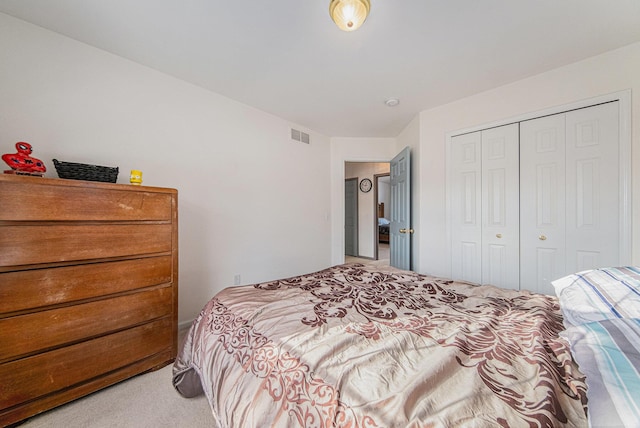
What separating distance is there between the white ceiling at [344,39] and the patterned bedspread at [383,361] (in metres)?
1.80

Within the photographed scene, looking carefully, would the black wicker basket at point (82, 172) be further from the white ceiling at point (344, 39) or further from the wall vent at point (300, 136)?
the wall vent at point (300, 136)

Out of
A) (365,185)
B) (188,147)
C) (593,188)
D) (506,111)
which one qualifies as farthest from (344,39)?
(365,185)

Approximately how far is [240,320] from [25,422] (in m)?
1.41

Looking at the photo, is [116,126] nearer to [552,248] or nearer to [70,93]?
[70,93]

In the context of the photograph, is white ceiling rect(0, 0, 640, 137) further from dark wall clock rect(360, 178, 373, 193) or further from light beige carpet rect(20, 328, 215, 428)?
dark wall clock rect(360, 178, 373, 193)

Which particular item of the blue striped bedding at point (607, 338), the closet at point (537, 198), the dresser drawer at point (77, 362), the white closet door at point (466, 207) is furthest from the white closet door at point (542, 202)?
the dresser drawer at point (77, 362)

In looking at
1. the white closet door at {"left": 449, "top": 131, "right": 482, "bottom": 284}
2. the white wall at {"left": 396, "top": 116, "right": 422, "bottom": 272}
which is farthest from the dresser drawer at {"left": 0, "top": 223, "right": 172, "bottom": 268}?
the white closet door at {"left": 449, "top": 131, "right": 482, "bottom": 284}

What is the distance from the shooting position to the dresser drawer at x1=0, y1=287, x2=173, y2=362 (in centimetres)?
122

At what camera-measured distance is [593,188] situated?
2033mm

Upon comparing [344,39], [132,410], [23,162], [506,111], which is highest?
[344,39]

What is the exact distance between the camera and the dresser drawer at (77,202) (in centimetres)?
122

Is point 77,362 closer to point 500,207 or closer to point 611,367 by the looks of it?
point 611,367

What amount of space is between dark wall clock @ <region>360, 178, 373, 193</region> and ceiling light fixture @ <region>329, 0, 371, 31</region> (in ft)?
14.4

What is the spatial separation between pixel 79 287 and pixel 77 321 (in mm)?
199
